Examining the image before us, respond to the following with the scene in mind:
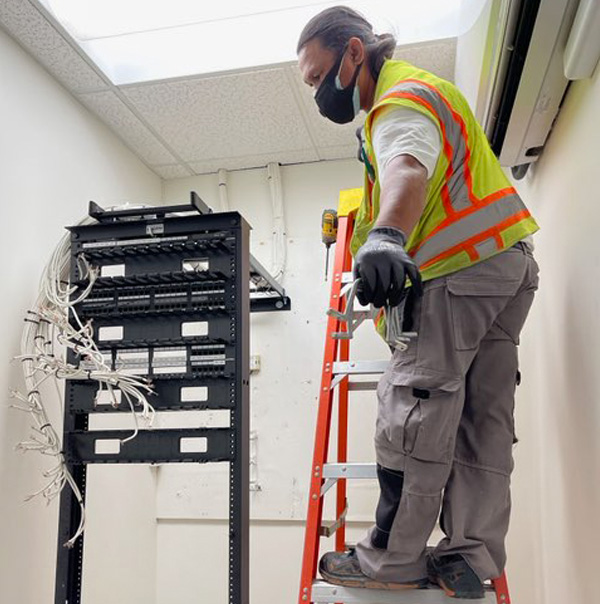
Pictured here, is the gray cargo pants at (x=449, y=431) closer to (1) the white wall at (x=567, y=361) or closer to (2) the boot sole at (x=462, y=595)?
(2) the boot sole at (x=462, y=595)

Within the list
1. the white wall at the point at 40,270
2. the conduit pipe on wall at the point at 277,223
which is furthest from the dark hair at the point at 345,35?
the conduit pipe on wall at the point at 277,223

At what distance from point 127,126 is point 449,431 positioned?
205cm

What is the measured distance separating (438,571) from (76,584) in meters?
1.03

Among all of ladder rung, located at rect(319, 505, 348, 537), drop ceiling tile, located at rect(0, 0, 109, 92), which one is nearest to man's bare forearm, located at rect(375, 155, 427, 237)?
ladder rung, located at rect(319, 505, 348, 537)

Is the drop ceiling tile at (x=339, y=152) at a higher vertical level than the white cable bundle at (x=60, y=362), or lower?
higher

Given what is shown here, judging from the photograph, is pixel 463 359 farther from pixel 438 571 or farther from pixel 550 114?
pixel 550 114

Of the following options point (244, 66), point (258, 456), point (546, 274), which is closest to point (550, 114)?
point (546, 274)

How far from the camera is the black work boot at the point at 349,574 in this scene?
121 cm

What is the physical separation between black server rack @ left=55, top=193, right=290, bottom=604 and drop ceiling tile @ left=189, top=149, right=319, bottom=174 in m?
1.23

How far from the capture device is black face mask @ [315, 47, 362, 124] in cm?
134

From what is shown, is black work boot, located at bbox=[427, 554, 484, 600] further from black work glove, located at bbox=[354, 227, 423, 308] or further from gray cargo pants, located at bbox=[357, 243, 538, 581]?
black work glove, located at bbox=[354, 227, 423, 308]

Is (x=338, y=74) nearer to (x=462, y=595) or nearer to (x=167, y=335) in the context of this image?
(x=167, y=335)

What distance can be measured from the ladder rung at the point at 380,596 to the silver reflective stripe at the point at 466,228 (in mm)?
670

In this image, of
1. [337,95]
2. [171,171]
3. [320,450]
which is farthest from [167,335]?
[171,171]
